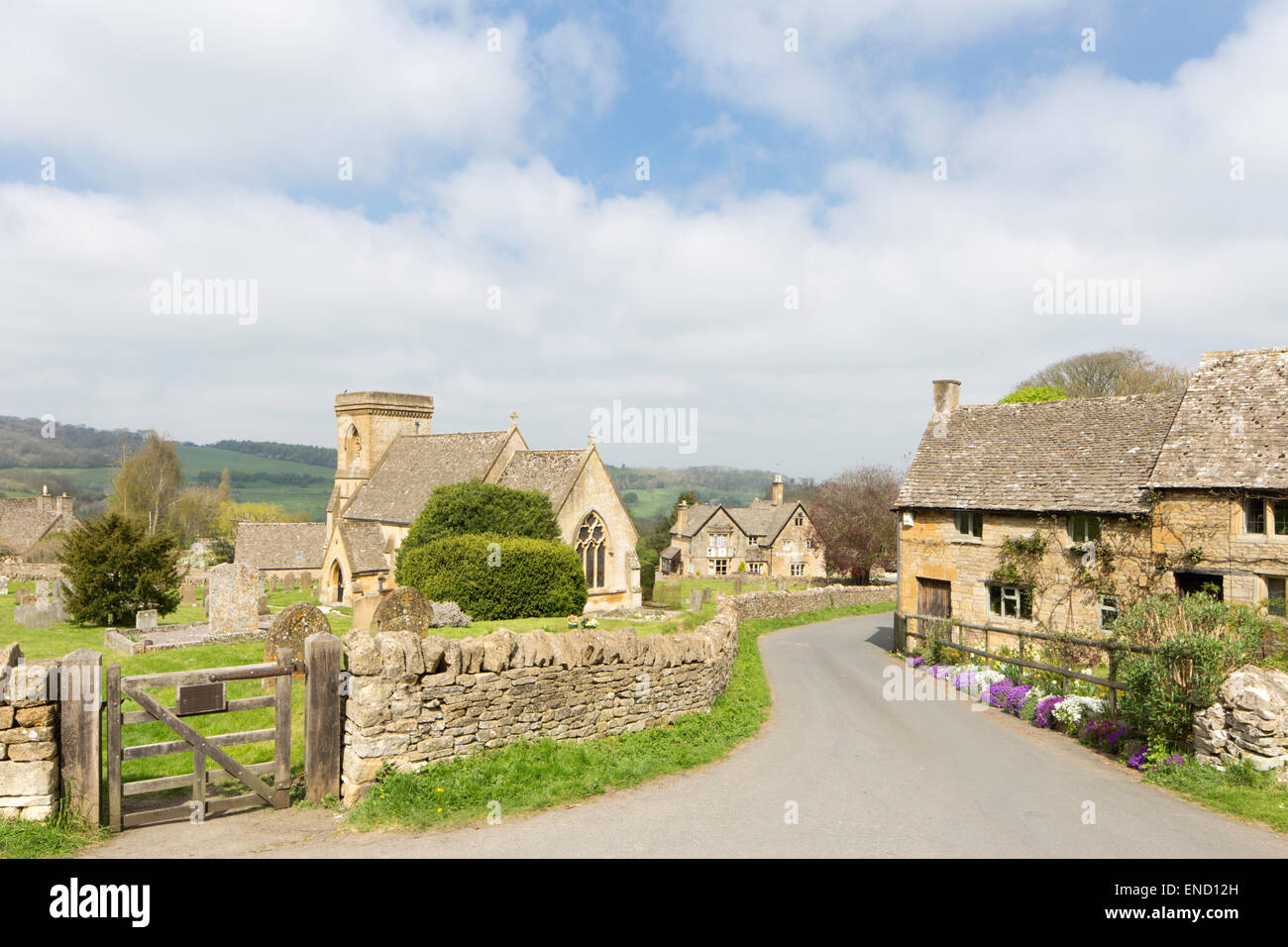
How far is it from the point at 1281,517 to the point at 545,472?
30.4 m

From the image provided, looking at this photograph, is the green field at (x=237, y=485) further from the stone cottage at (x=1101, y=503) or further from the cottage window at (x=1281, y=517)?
the cottage window at (x=1281, y=517)

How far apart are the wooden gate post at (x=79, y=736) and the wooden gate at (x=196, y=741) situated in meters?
0.15

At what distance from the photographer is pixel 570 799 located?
942 cm

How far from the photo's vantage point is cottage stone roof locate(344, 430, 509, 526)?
4338cm

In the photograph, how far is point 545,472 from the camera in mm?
41719

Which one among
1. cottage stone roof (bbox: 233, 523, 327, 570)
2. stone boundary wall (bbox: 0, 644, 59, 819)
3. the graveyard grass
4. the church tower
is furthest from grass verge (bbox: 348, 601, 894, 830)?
cottage stone roof (bbox: 233, 523, 327, 570)

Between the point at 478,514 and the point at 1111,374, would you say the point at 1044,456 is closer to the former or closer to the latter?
the point at 478,514

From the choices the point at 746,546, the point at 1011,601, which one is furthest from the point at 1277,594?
the point at 746,546

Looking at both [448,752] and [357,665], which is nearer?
[357,665]

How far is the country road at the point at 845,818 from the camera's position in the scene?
7.84m

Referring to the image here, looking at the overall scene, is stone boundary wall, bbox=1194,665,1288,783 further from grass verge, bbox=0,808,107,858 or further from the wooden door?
the wooden door
